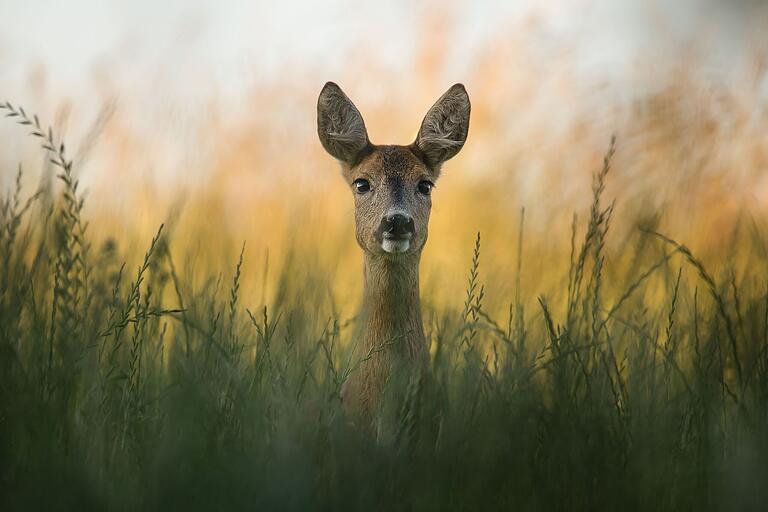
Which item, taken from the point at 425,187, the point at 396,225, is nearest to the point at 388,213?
the point at 396,225

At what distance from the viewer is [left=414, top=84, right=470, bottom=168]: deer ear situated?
16.4 feet

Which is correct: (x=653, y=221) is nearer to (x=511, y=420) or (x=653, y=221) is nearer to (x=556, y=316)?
(x=556, y=316)

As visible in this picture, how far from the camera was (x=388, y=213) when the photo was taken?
4492mm

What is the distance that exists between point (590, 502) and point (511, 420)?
0.36m

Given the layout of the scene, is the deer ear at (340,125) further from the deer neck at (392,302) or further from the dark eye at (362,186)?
the deer neck at (392,302)

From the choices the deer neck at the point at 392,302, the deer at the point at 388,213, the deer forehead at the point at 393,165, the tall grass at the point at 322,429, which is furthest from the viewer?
the deer forehead at the point at 393,165

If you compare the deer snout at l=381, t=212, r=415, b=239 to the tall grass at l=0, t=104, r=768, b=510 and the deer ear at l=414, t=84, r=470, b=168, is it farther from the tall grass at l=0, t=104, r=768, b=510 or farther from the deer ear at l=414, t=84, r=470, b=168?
the tall grass at l=0, t=104, r=768, b=510

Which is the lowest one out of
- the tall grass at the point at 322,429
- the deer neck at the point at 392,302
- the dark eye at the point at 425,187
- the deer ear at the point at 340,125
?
the tall grass at the point at 322,429

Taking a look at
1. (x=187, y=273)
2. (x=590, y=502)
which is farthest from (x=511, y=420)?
(x=187, y=273)

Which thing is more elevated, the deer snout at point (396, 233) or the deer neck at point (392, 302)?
the deer snout at point (396, 233)

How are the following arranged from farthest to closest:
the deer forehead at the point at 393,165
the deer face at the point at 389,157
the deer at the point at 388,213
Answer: the deer forehead at the point at 393,165
the deer face at the point at 389,157
the deer at the point at 388,213

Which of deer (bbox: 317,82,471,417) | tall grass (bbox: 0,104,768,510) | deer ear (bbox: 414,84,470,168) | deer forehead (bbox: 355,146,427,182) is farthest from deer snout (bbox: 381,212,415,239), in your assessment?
tall grass (bbox: 0,104,768,510)

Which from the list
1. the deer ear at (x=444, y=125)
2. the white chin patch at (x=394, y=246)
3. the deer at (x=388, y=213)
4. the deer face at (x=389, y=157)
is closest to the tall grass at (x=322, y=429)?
the deer at (x=388, y=213)

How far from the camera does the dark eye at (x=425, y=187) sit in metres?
4.92
